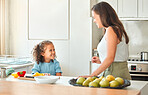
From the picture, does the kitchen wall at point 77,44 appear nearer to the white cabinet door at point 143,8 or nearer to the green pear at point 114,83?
the white cabinet door at point 143,8

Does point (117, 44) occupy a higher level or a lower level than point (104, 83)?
higher

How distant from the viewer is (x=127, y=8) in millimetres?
4051

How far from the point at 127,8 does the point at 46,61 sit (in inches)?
68.8

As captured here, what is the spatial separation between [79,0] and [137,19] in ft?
3.12

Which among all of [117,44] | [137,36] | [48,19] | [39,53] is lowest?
[39,53]

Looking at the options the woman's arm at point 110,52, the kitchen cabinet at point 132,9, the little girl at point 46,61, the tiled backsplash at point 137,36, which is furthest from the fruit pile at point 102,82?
the tiled backsplash at point 137,36

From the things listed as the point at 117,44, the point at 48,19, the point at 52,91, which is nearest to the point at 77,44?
the point at 48,19

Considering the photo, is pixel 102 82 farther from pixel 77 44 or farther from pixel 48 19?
pixel 48 19

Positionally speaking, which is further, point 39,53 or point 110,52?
point 39,53

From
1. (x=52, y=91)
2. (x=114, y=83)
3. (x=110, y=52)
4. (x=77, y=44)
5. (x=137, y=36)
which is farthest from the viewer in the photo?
(x=137, y=36)

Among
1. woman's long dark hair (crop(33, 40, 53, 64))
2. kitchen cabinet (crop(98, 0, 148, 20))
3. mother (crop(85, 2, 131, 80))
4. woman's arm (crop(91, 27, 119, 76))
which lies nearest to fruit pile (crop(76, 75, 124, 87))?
woman's arm (crop(91, 27, 119, 76))

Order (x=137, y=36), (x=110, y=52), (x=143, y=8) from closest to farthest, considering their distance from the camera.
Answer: (x=110, y=52)
(x=143, y=8)
(x=137, y=36)

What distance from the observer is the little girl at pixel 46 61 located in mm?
2906

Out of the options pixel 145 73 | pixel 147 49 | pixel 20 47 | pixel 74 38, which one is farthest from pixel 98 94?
pixel 20 47
